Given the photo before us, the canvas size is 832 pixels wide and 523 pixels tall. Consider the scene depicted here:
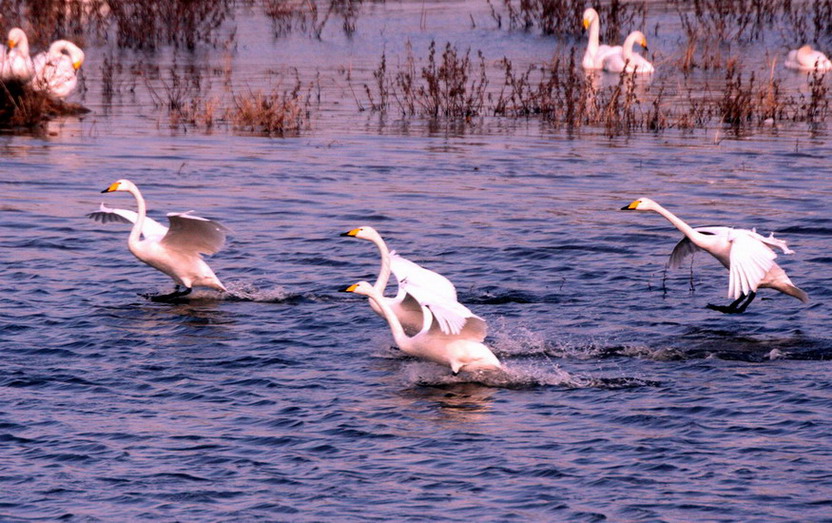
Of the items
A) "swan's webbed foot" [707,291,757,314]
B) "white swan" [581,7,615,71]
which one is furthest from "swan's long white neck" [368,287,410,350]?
"white swan" [581,7,615,71]

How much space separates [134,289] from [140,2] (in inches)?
747

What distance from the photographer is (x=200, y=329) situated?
10.8 meters

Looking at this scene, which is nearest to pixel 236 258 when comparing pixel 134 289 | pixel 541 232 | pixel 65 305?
pixel 134 289

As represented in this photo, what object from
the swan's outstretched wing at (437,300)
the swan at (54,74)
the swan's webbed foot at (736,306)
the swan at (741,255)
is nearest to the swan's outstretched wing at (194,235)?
the swan's outstretched wing at (437,300)

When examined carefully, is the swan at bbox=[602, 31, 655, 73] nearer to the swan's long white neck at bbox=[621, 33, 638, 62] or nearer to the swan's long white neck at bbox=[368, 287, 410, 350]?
the swan's long white neck at bbox=[621, 33, 638, 62]

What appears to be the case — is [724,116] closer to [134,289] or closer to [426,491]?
[134,289]

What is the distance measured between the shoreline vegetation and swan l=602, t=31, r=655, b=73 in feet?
0.66

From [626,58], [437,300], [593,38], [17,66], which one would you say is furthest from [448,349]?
[593,38]

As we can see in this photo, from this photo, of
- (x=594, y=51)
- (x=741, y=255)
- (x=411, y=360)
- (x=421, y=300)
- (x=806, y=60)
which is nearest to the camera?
(x=421, y=300)

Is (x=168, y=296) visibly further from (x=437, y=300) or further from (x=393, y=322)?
(x=437, y=300)

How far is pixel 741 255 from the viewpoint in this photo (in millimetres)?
10164

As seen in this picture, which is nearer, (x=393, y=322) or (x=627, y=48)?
(x=393, y=322)

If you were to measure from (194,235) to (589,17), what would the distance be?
18260 mm

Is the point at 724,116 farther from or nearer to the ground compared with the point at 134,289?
farther from the ground
